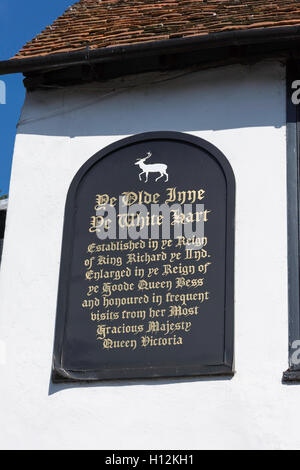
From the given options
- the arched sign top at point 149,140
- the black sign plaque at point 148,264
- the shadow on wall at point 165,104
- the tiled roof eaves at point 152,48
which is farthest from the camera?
the shadow on wall at point 165,104

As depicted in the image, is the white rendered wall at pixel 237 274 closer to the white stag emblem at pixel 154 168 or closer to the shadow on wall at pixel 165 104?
the shadow on wall at pixel 165 104

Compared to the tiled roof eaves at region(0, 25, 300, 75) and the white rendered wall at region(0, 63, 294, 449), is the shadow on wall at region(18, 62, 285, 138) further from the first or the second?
the tiled roof eaves at region(0, 25, 300, 75)

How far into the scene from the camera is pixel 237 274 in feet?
26.6

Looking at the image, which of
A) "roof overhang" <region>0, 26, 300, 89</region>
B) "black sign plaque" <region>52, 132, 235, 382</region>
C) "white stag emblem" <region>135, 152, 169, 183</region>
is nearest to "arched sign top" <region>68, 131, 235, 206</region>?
"black sign plaque" <region>52, 132, 235, 382</region>

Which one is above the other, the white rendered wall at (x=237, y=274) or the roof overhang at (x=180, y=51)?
the roof overhang at (x=180, y=51)

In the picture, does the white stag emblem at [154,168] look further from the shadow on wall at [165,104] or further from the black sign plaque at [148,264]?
the shadow on wall at [165,104]

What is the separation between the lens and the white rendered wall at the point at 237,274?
763cm

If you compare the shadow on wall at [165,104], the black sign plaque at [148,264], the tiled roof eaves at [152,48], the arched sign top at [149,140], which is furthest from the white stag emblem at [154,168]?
the tiled roof eaves at [152,48]

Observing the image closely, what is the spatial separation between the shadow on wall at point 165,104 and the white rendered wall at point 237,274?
0.01 meters

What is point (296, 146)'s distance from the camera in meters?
8.55

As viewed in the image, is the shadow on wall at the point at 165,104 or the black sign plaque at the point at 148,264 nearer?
the black sign plaque at the point at 148,264

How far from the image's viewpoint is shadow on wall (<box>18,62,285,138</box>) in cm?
889

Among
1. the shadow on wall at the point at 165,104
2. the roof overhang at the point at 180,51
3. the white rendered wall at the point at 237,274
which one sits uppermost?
the roof overhang at the point at 180,51

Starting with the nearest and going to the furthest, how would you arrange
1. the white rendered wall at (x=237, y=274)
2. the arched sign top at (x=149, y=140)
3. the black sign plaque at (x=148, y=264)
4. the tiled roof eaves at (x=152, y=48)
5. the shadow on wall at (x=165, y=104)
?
the white rendered wall at (x=237, y=274)
the black sign plaque at (x=148, y=264)
the arched sign top at (x=149, y=140)
the tiled roof eaves at (x=152, y=48)
the shadow on wall at (x=165, y=104)
